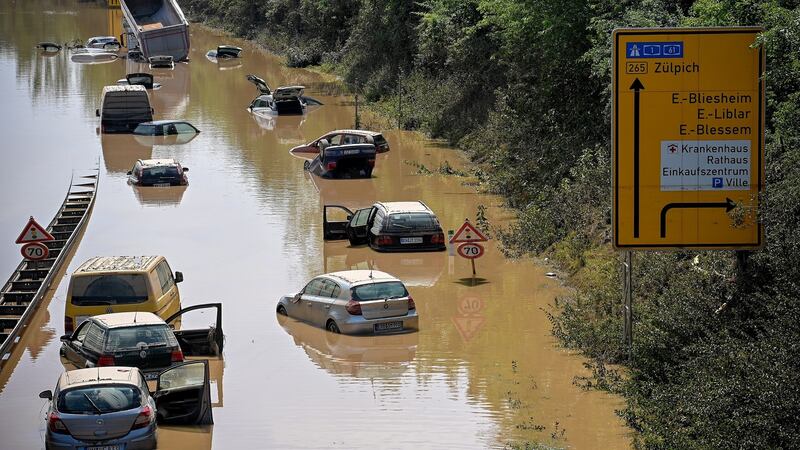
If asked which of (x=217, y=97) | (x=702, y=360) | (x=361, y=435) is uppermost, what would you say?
(x=217, y=97)

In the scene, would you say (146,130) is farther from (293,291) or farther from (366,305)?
(366,305)

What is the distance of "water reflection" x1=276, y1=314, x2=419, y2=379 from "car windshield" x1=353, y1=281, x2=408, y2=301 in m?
0.75

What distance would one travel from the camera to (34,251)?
28.6 meters

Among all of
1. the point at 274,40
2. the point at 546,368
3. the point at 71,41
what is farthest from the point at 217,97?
the point at 546,368

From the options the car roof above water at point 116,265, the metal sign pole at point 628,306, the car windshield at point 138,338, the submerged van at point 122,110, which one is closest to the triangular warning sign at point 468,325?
the metal sign pole at point 628,306

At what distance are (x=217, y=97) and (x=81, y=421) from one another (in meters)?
56.4

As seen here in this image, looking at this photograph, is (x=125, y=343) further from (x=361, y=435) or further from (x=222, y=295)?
(x=222, y=295)

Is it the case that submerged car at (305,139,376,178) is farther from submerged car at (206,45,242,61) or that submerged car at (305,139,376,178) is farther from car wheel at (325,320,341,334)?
submerged car at (206,45,242,61)

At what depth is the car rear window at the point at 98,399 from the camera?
18.1m

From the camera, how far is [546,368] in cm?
2319

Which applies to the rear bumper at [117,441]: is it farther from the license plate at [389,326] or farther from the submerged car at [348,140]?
the submerged car at [348,140]

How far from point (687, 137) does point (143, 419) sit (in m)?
9.04

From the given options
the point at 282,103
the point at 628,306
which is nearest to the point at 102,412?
the point at 628,306

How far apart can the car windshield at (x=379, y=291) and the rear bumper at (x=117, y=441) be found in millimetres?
7632
